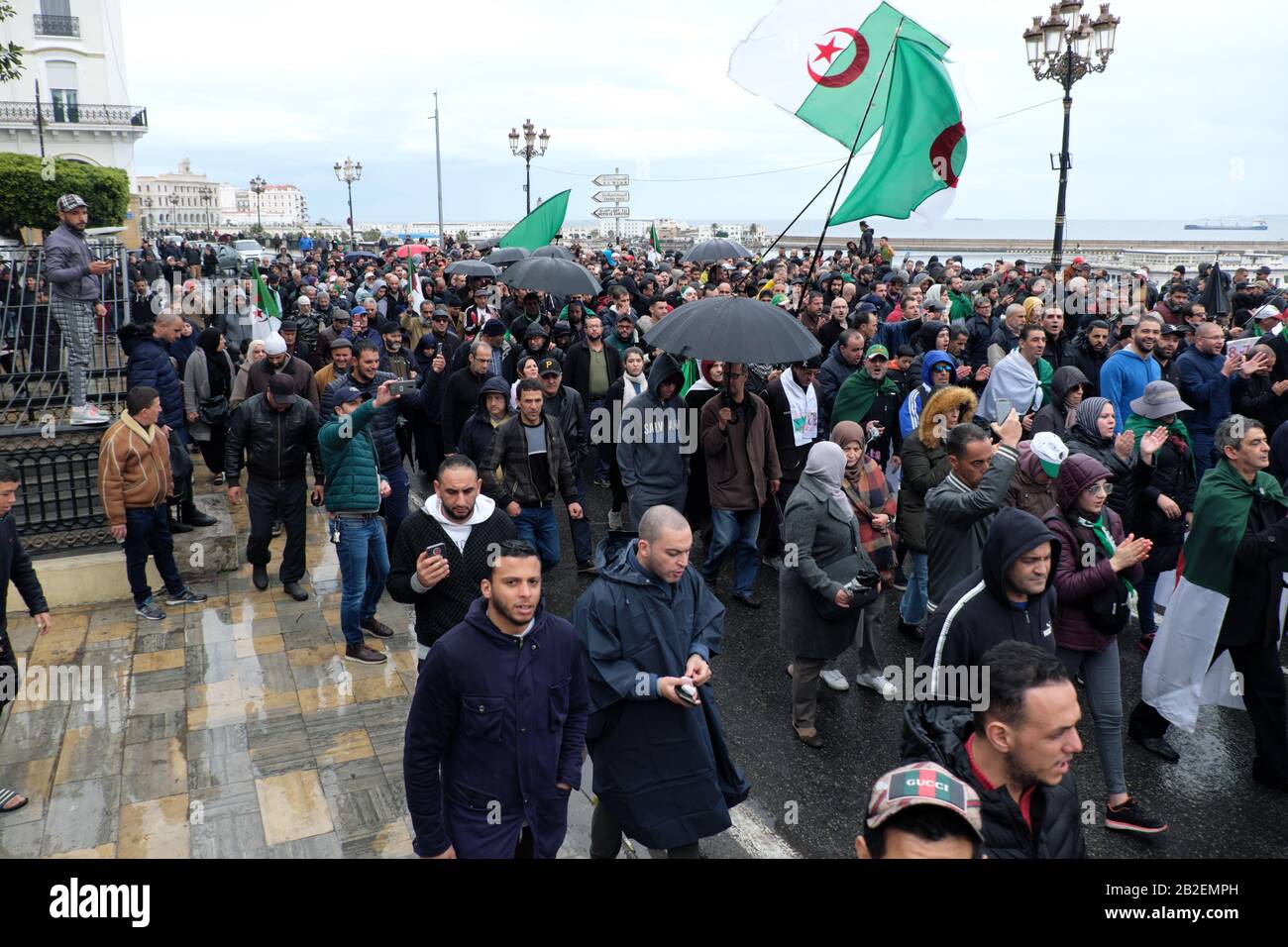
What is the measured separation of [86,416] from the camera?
8078 millimetres

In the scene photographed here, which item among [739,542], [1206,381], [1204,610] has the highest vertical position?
[1206,381]

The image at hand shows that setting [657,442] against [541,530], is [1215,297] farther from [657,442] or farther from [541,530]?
[541,530]

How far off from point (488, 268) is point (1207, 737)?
11.3m

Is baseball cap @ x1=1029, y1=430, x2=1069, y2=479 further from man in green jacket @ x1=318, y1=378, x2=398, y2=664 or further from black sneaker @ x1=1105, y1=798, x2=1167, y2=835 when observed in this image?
man in green jacket @ x1=318, y1=378, x2=398, y2=664

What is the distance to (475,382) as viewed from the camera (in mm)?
8273

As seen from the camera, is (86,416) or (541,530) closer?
(541,530)

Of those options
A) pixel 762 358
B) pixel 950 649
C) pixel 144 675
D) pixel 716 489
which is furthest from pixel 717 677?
pixel 144 675

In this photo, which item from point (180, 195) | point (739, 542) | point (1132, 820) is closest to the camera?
point (1132, 820)

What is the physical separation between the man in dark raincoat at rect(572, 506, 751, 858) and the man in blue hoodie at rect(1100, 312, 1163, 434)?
19.5 feet

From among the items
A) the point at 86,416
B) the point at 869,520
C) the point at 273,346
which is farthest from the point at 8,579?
the point at 869,520

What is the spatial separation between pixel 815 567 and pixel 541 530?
2.49 m

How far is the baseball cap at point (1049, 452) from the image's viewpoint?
5320mm

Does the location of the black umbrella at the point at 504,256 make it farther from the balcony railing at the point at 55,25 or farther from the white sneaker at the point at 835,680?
the balcony railing at the point at 55,25

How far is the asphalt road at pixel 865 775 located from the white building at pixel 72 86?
56379 millimetres
